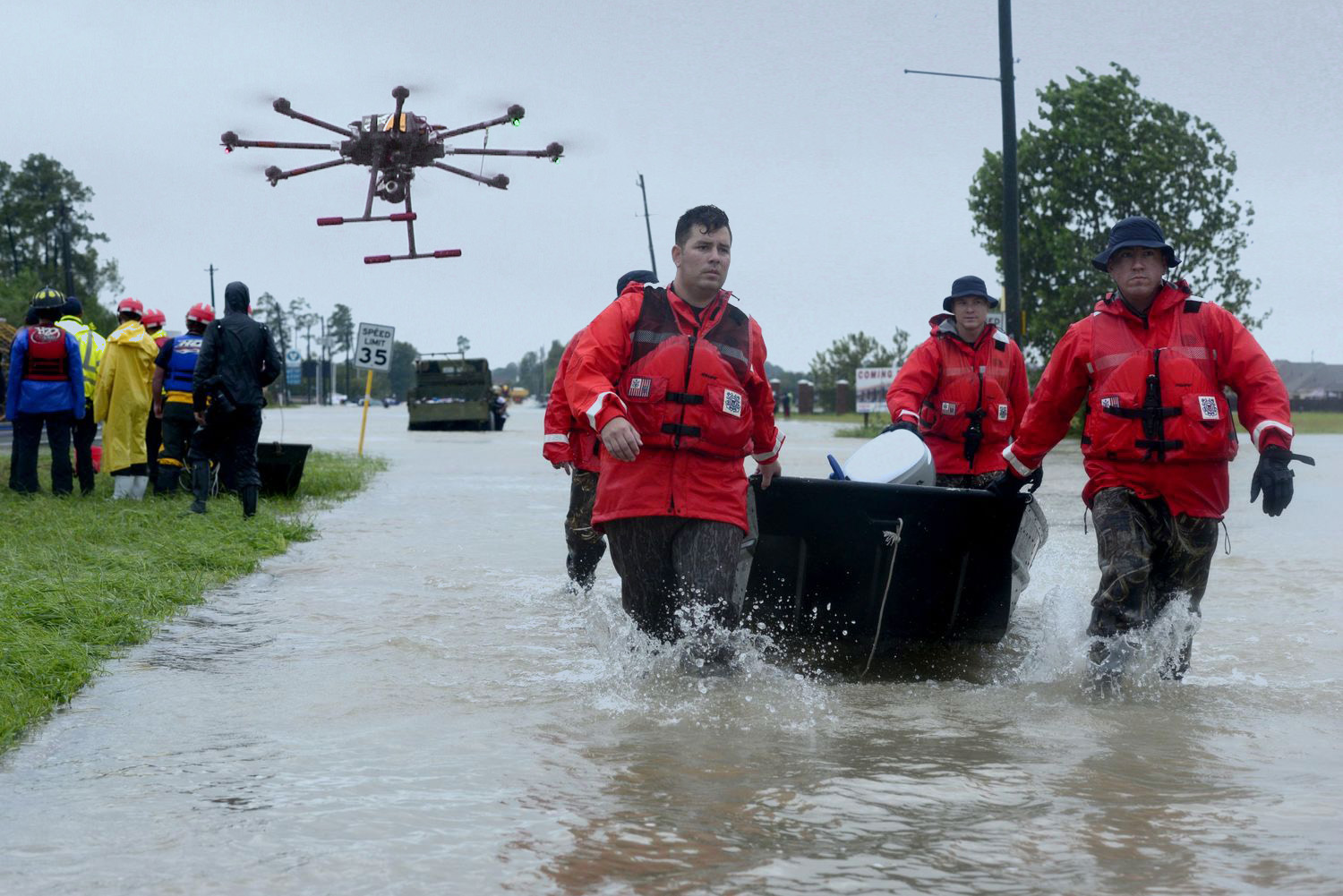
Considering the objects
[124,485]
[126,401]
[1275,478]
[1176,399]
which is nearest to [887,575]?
[1176,399]

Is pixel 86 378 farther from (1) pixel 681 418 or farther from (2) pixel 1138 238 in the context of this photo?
(2) pixel 1138 238

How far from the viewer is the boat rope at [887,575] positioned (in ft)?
19.6

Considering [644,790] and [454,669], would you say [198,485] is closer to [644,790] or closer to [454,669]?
[454,669]

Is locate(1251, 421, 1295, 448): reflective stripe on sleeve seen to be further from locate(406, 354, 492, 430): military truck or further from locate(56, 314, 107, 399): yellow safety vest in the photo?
locate(406, 354, 492, 430): military truck

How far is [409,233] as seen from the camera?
111 feet

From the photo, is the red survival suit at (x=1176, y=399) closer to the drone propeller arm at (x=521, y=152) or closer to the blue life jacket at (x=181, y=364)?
the blue life jacket at (x=181, y=364)

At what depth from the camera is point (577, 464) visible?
27.2 ft

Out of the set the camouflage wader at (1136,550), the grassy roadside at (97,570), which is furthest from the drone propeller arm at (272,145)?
the camouflage wader at (1136,550)

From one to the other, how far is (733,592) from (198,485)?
24.3 feet

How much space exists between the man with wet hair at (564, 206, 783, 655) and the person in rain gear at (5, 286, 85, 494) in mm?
9657

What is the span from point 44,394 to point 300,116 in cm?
2437

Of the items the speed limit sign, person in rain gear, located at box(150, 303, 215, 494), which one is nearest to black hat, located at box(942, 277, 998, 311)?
person in rain gear, located at box(150, 303, 215, 494)

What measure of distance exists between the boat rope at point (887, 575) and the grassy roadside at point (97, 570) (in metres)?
2.96

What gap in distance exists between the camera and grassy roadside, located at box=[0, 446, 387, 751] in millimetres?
5938
